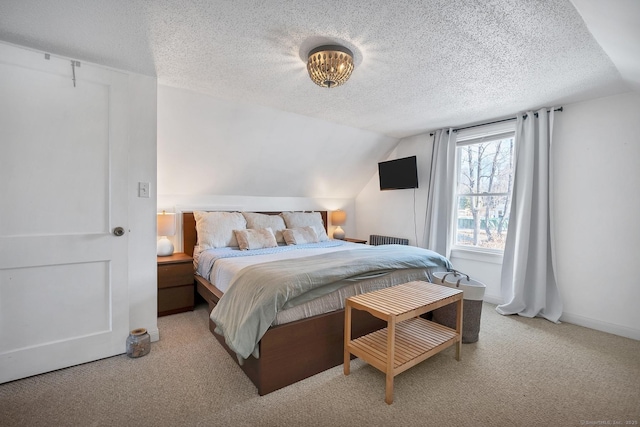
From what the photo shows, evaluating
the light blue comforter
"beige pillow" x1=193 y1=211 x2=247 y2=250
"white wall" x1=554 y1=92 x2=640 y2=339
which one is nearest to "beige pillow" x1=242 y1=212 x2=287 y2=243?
"beige pillow" x1=193 y1=211 x2=247 y2=250

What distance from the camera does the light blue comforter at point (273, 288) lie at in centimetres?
177

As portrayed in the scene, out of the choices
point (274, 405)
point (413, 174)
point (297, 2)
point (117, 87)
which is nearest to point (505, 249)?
point (413, 174)

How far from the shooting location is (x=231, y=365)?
2.13 m

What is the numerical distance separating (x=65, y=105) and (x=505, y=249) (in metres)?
4.33

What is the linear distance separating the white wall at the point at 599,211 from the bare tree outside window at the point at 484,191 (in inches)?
20.9

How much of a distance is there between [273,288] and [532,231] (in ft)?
9.73

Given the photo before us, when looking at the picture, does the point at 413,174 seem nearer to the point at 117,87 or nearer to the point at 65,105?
the point at 117,87

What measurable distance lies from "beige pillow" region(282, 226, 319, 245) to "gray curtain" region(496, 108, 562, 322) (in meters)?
2.35

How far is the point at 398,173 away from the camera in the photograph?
14.7ft

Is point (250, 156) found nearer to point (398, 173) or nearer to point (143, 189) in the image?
point (143, 189)

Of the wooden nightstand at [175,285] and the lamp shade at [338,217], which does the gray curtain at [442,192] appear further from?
the wooden nightstand at [175,285]

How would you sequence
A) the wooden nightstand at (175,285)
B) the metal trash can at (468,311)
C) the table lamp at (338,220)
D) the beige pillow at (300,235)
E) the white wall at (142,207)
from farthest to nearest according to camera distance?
the table lamp at (338,220)
the beige pillow at (300,235)
the wooden nightstand at (175,285)
the metal trash can at (468,311)
the white wall at (142,207)

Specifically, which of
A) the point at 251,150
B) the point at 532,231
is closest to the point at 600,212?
the point at 532,231

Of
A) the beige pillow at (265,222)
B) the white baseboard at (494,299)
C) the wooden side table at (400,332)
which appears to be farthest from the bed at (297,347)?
the white baseboard at (494,299)
